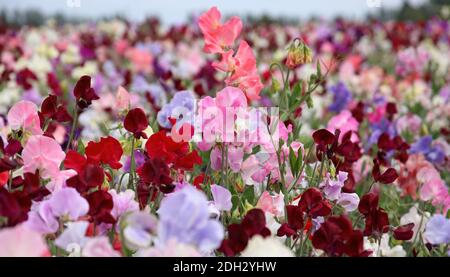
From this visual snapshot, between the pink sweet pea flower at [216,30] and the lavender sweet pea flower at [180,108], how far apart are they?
17cm

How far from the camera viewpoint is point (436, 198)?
Result: 1.94 meters

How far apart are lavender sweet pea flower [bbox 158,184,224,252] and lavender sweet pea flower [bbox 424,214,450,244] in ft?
2.18

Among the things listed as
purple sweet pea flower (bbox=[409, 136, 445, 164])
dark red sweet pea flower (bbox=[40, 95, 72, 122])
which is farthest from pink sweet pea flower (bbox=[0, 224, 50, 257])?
purple sweet pea flower (bbox=[409, 136, 445, 164])

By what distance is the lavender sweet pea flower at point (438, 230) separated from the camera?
150 centimetres

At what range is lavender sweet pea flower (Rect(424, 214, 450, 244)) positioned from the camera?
1.50m

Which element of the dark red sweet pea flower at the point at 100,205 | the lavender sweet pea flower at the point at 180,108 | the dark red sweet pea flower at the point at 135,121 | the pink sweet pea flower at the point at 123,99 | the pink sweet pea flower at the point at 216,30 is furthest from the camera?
the pink sweet pea flower at the point at 123,99

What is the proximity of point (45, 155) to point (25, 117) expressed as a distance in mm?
231

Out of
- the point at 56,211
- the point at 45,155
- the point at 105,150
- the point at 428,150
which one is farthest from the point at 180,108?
the point at 428,150

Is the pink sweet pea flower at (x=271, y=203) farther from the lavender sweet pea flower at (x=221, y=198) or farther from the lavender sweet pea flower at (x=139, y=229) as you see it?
the lavender sweet pea flower at (x=139, y=229)

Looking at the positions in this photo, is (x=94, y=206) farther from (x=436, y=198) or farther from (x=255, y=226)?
(x=436, y=198)

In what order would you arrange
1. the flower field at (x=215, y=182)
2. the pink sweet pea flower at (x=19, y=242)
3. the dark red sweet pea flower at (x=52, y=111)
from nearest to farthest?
the pink sweet pea flower at (x=19, y=242)
the flower field at (x=215, y=182)
the dark red sweet pea flower at (x=52, y=111)

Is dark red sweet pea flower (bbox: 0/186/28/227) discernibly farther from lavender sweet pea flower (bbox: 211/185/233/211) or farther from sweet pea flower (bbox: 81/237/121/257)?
lavender sweet pea flower (bbox: 211/185/233/211)

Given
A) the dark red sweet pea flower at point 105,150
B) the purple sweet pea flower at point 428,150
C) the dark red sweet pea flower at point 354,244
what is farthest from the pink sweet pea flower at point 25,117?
the purple sweet pea flower at point 428,150
